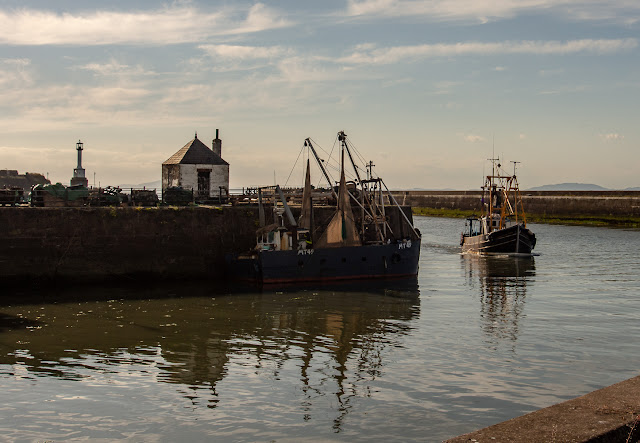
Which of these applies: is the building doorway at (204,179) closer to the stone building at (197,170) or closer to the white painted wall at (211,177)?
the stone building at (197,170)

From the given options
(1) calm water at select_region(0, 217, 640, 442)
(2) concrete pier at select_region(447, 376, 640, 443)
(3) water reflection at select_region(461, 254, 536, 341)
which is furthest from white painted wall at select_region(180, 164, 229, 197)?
(2) concrete pier at select_region(447, 376, 640, 443)

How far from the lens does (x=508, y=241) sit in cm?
4234

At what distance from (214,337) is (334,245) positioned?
39.1 ft

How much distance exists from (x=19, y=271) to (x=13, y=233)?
154 centimetres

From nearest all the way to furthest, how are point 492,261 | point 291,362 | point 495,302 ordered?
1. point 291,362
2. point 495,302
3. point 492,261

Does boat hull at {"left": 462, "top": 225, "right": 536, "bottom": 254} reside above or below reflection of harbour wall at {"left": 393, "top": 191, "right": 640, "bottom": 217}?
below

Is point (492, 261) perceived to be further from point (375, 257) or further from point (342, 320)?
point (342, 320)

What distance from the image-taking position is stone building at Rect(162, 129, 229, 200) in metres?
37.8

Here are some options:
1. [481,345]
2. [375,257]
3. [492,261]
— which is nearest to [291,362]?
[481,345]

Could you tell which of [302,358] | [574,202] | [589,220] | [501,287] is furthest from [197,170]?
[574,202]

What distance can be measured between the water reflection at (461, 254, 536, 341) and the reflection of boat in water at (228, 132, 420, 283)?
386 cm

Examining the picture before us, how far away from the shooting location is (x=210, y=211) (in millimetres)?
30703

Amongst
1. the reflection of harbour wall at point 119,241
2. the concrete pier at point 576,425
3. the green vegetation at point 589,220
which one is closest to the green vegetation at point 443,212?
the green vegetation at point 589,220

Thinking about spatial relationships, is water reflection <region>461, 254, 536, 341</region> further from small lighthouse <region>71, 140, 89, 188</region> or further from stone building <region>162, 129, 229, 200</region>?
small lighthouse <region>71, 140, 89, 188</region>
